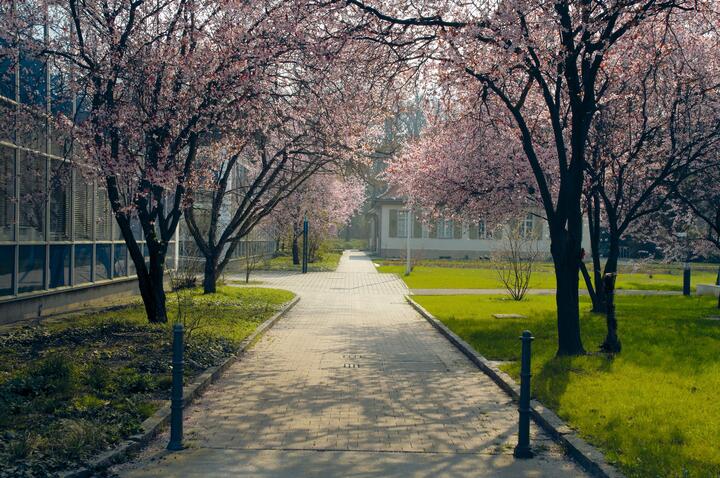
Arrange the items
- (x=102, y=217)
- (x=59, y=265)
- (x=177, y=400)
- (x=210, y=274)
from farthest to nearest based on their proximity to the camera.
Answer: (x=210, y=274), (x=102, y=217), (x=59, y=265), (x=177, y=400)

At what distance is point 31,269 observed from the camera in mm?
15484

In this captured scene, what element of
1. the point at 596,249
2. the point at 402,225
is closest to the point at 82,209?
the point at 596,249

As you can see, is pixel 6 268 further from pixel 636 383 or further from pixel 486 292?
pixel 486 292

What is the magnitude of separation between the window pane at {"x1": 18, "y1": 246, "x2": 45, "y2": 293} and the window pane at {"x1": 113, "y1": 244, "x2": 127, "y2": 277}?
5.36 meters

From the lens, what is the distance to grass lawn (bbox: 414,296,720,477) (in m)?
6.42

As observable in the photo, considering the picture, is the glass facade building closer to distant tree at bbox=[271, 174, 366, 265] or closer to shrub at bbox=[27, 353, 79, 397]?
shrub at bbox=[27, 353, 79, 397]

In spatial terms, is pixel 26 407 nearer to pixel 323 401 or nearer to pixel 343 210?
pixel 323 401

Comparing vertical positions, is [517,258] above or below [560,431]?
above

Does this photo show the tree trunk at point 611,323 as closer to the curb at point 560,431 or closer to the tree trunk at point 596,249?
the curb at point 560,431

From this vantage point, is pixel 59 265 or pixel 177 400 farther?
pixel 59 265

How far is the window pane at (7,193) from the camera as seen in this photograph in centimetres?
1428

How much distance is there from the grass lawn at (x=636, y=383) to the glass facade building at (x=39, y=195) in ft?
26.3

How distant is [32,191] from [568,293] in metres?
10.1

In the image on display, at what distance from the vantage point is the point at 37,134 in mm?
12812
